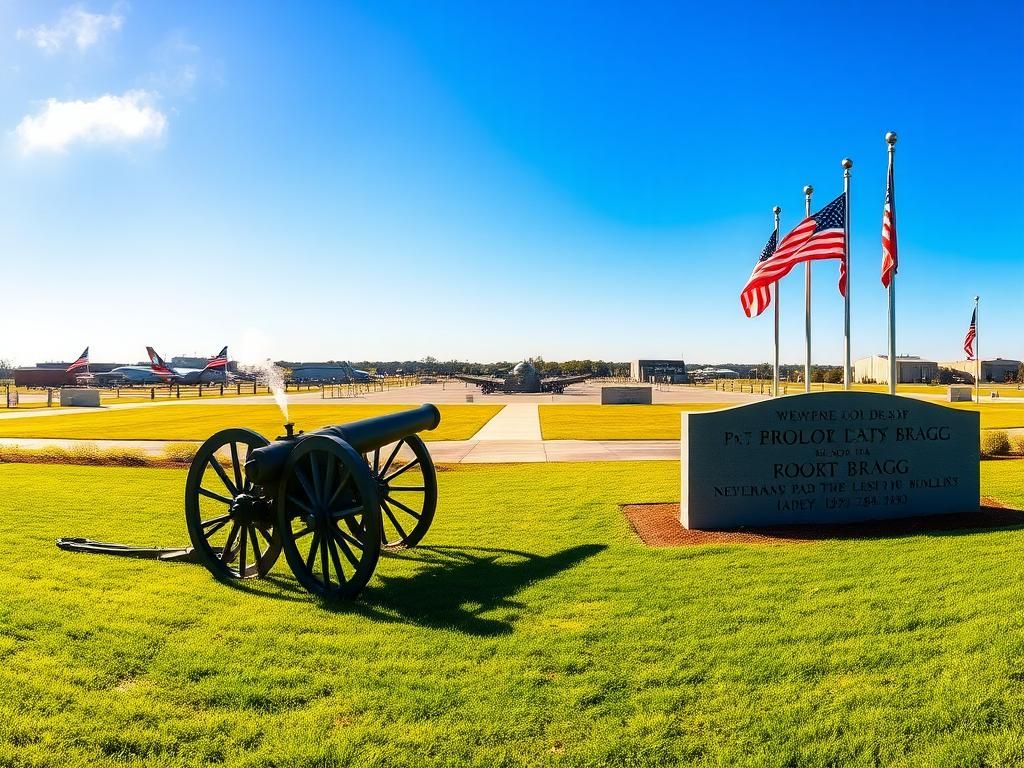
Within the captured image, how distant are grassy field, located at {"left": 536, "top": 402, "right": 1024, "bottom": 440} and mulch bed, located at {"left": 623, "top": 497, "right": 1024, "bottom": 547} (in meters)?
8.02

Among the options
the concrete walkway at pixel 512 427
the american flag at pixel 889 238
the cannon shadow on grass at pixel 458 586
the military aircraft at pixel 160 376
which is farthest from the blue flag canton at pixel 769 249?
the military aircraft at pixel 160 376

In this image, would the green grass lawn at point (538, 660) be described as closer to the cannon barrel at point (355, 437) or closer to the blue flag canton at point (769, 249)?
the cannon barrel at point (355, 437)

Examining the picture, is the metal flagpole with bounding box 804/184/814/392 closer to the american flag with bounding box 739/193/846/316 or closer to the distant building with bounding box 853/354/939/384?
the american flag with bounding box 739/193/846/316

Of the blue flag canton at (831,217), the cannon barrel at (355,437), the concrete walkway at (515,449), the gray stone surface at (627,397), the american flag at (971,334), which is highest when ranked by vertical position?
the blue flag canton at (831,217)

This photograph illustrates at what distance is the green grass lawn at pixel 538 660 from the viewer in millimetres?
3377

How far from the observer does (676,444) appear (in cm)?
1864

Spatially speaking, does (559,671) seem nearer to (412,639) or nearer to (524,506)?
(412,639)

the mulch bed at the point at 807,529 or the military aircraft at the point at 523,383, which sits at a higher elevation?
the military aircraft at the point at 523,383

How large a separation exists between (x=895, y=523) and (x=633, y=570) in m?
4.14

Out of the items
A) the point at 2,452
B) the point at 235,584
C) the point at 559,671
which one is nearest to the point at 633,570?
the point at 559,671

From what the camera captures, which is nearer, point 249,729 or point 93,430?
point 249,729

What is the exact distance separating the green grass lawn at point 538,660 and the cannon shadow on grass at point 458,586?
0.03m

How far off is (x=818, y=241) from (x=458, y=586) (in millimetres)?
11744

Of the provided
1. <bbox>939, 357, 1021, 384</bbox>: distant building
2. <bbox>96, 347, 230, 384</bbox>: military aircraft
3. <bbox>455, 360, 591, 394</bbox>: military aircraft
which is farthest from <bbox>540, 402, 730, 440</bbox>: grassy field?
<bbox>939, 357, 1021, 384</bbox>: distant building
